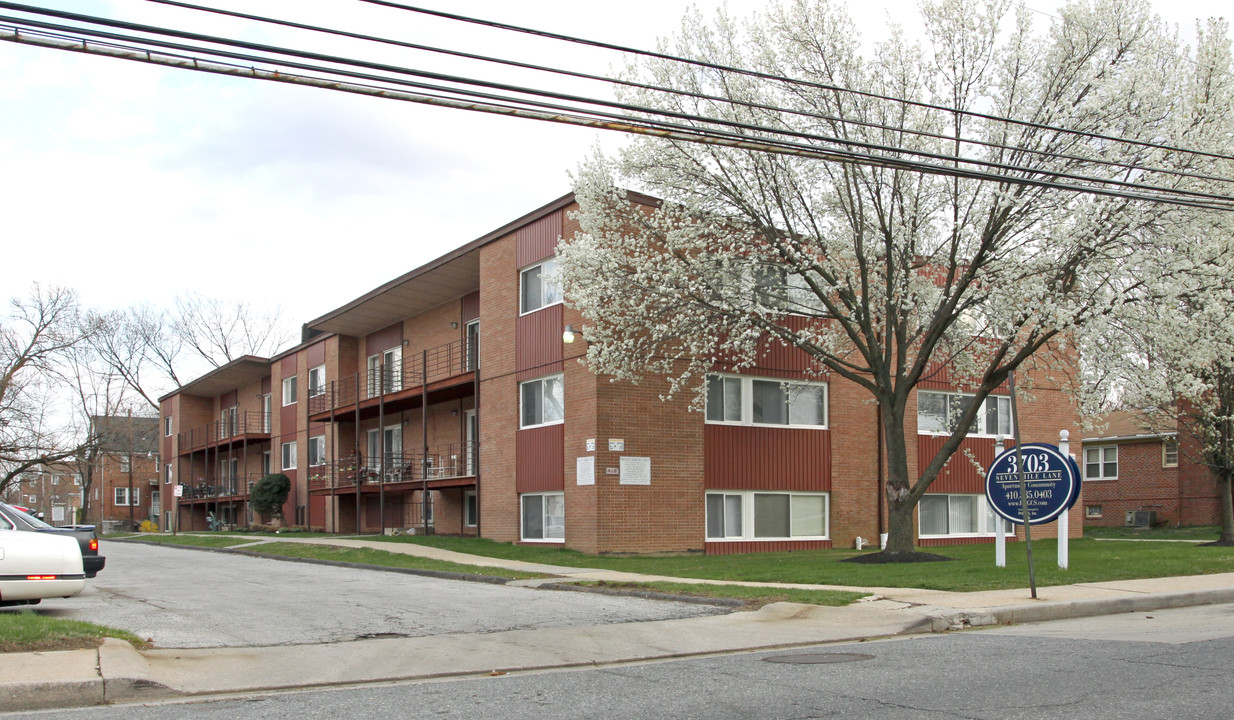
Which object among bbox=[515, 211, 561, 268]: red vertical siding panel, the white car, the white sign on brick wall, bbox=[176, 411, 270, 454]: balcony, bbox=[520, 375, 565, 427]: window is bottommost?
the white car

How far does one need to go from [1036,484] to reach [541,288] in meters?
13.2

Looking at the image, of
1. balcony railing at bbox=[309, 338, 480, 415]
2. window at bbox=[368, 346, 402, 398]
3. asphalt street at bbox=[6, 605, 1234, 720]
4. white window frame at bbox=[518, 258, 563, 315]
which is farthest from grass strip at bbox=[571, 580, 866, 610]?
window at bbox=[368, 346, 402, 398]

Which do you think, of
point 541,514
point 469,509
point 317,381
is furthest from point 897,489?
point 317,381

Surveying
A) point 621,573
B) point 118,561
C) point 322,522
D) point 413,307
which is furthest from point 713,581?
point 322,522

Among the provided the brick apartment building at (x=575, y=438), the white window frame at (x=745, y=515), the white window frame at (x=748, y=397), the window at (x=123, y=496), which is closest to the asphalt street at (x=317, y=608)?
the brick apartment building at (x=575, y=438)

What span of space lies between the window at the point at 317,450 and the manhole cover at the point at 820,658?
31.6 metres

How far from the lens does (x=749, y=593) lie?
1454cm

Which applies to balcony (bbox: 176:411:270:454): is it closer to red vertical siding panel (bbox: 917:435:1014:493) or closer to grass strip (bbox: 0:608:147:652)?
red vertical siding panel (bbox: 917:435:1014:493)

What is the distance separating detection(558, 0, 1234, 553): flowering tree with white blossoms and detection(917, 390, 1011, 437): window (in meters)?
5.77

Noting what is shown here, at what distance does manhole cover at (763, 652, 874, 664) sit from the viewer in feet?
31.4

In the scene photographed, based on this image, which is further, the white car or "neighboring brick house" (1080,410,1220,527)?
"neighboring brick house" (1080,410,1220,527)

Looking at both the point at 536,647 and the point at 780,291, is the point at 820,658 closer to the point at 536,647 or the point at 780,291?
the point at 536,647

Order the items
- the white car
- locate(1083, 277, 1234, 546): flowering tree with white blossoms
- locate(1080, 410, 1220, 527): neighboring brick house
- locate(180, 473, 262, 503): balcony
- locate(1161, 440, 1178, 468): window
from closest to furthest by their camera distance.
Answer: the white car, locate(1083, 277, 1234, 546): flowering tree with white blossoms, locate(1080, 410, 1220, 527): neighboring brick house, locate(1161, 440, 1178, 468): window, locate(180, 473, 262, 503): balcony

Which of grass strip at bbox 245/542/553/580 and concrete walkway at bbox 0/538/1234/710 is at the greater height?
concrete walkway at bbox 0/538/1234/710
